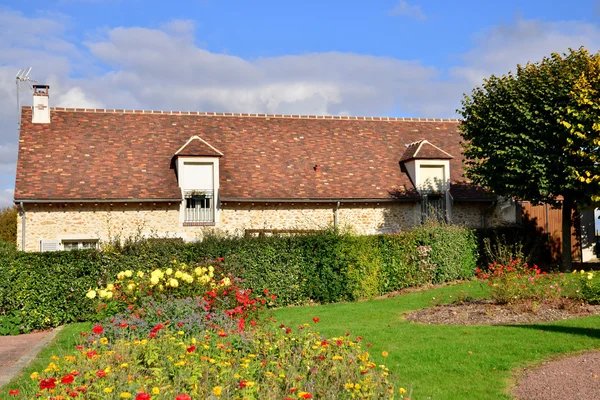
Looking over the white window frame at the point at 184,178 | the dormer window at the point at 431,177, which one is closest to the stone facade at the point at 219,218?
the white window frame at the point at 184,178

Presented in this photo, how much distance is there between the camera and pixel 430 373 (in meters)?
7.57

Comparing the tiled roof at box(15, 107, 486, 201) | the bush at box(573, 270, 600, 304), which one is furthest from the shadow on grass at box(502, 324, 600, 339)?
the tiled roof at box(15, 107, 486, 201)

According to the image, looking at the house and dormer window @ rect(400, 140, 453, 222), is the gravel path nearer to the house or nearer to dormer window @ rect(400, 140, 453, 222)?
the house

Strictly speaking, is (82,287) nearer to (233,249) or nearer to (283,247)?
(233,249)

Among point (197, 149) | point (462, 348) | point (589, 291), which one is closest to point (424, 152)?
point (197, 149)

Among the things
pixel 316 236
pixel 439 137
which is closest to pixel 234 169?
pixel 316 236

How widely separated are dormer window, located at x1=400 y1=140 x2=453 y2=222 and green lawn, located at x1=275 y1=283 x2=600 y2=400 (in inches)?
443

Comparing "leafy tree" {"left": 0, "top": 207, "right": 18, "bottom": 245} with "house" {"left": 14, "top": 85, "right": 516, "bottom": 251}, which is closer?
"house" {"left": 14, "top": 85, "right": 516, "bottom": 251}

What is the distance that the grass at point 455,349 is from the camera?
710cm

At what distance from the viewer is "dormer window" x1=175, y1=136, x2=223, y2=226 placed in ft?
70.0

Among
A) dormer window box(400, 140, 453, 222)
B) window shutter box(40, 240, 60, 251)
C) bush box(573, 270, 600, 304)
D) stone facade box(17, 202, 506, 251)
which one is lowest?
bush box(573, 270, 600, 304)

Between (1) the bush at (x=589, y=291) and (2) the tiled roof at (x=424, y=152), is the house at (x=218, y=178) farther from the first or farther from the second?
(1) the bush at (x=589, y=291)

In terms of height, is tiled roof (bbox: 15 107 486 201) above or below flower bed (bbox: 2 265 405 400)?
above

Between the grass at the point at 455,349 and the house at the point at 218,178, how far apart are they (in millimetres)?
8136
